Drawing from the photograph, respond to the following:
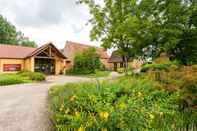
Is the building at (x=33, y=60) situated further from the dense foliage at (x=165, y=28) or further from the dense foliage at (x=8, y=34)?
the dense foliage at (x=8, y=34)

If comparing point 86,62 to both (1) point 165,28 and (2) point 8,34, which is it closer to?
(1) point 165,28

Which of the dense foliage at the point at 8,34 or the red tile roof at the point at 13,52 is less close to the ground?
the dense foliage at the point at 8,34

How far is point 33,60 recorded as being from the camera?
32594mm

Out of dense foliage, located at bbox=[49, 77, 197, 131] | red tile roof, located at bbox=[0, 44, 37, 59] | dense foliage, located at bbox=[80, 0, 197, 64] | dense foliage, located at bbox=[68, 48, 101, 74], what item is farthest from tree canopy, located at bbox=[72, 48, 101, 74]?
dense foliage, located at bbox=[49, 77, 197, 131]

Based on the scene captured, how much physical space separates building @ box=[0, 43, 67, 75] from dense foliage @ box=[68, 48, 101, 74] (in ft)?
7.78

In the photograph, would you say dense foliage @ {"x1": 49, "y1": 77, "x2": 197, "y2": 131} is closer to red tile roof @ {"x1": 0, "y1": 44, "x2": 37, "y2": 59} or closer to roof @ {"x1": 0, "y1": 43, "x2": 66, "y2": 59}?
roof @ {"x1": 0, "y1": 43, "x2": 66, "y2": 59}

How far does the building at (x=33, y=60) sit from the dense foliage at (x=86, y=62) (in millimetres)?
2370

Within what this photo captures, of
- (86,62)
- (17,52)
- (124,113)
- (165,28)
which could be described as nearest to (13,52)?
(17,52)

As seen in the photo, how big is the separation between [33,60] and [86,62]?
27.6 ft

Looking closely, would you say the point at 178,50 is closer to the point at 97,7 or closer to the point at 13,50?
the point at 97,7

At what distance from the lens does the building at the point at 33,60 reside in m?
32.4

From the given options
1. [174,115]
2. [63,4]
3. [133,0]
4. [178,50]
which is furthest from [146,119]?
[133,0]

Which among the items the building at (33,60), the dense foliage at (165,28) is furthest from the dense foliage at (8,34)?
the dense foliage at (165,28)

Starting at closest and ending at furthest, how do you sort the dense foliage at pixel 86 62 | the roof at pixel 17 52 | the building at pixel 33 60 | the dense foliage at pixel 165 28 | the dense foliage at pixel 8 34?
the dense foliage at pixel 165 28 < the building at pixel 33 60 < the roof at pixel 17 52 < the dense foliage at pixel 86 62 < the dense foliage at pixel 8 34
